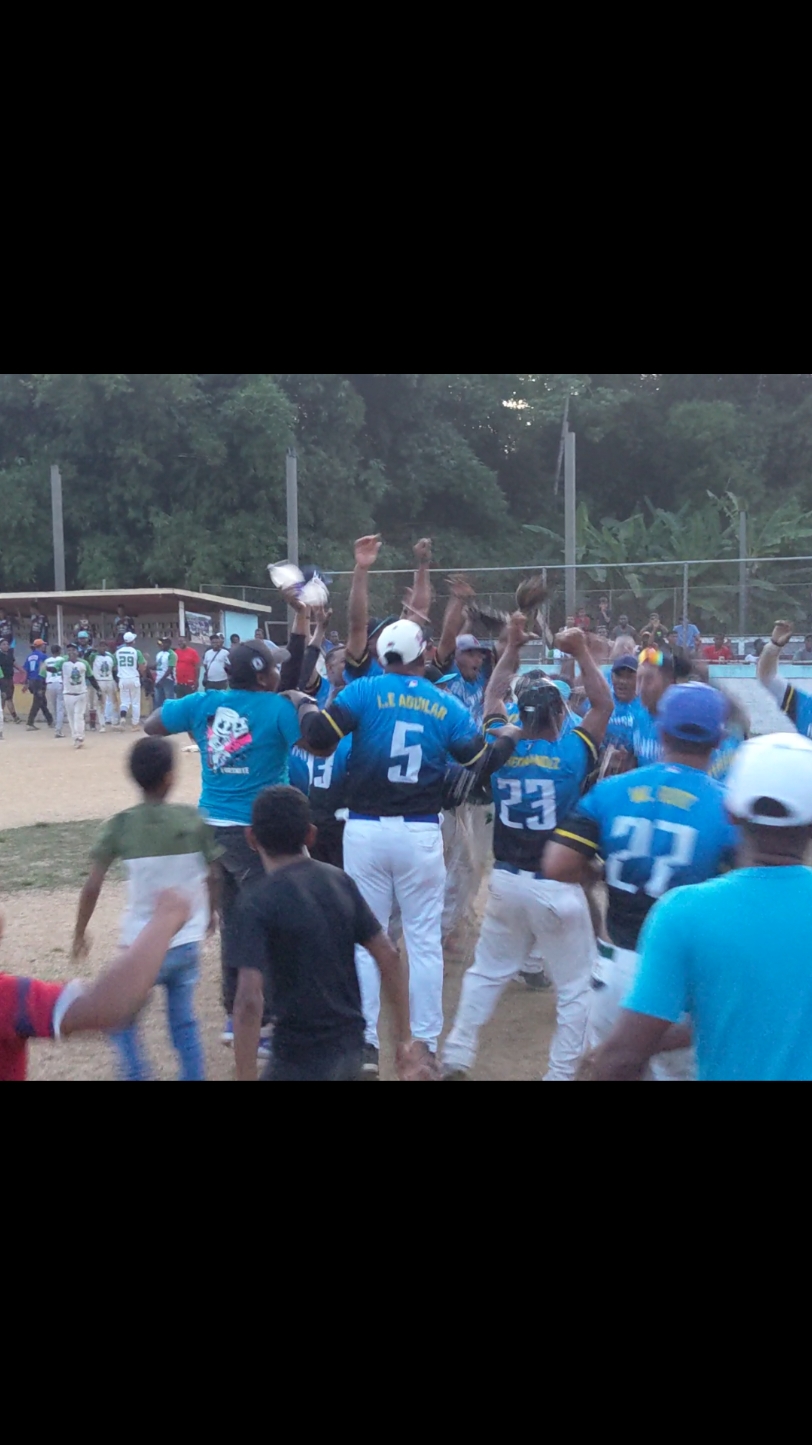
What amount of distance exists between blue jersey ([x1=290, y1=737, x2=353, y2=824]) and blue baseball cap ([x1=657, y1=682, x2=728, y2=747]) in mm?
2424

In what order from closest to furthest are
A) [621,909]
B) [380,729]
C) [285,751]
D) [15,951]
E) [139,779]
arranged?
[621,909]
[139,779]
[380,729]
[285,751]
[15,951]

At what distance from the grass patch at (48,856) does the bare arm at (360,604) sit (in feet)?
16.3

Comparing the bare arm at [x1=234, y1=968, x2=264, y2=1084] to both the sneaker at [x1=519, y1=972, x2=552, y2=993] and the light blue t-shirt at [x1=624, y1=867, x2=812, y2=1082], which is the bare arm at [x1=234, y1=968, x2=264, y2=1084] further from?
the sneaker at [x1=519, y1=972, x2=552, y2=993]

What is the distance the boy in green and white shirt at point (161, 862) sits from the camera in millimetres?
4754

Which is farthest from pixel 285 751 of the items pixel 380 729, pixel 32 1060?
pixel 32 1060

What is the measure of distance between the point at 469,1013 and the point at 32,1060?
2.32m

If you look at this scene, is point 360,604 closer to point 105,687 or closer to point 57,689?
point 57,689

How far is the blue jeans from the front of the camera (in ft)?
15.6

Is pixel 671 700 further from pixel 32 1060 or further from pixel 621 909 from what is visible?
pixel 32 1060

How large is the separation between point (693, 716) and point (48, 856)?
8.58 metres

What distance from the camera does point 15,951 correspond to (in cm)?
798

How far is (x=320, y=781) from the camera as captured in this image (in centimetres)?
631

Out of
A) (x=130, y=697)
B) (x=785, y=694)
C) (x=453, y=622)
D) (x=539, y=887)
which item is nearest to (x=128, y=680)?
(x=130, y=697)

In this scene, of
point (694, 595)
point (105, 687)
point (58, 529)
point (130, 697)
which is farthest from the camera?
point (58, 529)
